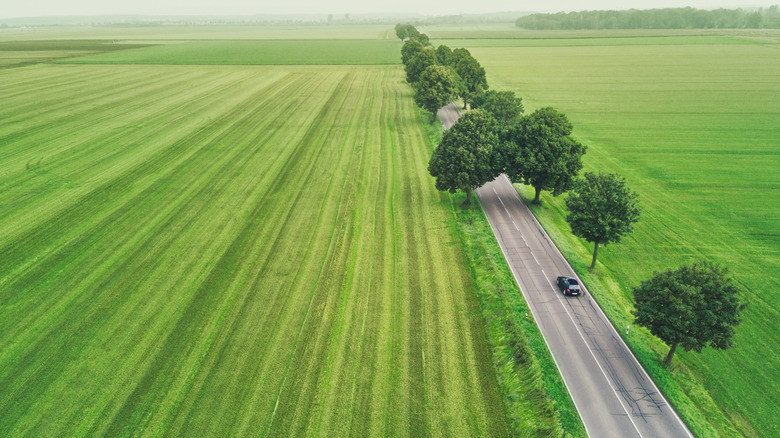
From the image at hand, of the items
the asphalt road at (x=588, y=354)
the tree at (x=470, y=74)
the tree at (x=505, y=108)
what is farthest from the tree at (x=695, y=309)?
the tree at (x=470, y=74)

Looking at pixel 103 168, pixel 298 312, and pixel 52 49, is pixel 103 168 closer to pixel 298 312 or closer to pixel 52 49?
pixel 298 312

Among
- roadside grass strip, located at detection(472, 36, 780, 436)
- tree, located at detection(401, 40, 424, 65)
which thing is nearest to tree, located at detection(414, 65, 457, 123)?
roadside grass strip, located at detection(472, 36, 780, 436)

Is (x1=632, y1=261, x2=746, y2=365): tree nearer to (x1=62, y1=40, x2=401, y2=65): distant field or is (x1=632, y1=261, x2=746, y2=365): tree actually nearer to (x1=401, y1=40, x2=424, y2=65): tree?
(x1=401, y1=40, x2=424, y2=65): tree

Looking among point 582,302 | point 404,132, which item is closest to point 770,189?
point 582,302

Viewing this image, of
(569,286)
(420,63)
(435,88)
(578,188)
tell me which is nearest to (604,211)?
(578,188)

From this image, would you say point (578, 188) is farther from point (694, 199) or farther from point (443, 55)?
point (443, 55)
